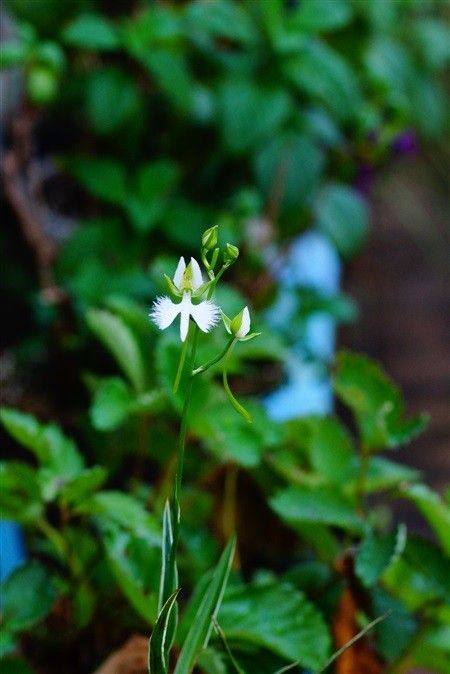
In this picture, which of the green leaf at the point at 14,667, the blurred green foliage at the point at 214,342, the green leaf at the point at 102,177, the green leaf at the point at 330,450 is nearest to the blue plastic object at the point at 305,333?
the blurred green foliage at the point at 214,342

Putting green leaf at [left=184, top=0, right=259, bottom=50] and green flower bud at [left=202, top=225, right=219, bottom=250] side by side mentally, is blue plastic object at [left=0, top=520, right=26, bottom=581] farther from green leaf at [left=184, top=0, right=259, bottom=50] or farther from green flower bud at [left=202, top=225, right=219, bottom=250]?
green leaf at [left=184, top=0, right=259, bottom=50]

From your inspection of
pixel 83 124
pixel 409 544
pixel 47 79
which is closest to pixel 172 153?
pixel 83 124

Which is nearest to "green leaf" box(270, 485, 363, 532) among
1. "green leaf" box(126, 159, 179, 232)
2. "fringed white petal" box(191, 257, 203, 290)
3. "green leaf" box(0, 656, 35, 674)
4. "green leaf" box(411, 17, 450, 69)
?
"green leaf" box(0, 656, 35, 674)

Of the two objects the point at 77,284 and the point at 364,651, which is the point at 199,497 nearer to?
the point at 364,651

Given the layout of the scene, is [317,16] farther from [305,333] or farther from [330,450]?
[330,450]

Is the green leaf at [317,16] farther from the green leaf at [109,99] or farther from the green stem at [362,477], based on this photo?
the green stem at [362,477]

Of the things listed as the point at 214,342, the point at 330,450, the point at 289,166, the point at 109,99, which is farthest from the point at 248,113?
the point at 330,450
